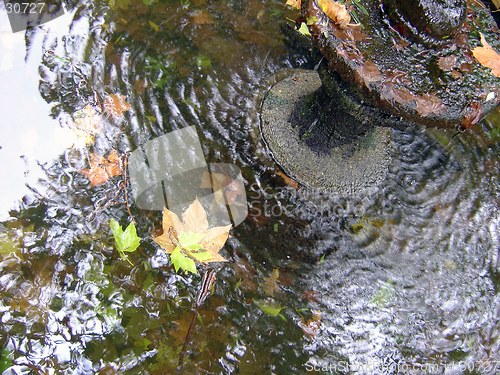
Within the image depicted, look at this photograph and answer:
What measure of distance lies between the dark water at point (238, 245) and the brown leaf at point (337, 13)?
3.76 feet

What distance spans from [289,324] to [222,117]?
1702mm

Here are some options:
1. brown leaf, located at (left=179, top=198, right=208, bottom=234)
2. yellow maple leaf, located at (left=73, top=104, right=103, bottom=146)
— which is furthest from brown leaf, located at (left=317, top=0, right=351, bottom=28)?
yellow maple leaf, located at (left=73, top=104, right=103, bottom=146)

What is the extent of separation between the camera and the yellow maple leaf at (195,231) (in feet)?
6.80

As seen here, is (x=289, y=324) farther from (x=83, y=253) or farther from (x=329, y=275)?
(x=83, y=253)

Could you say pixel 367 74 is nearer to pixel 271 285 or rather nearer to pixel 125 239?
pixel 271 285

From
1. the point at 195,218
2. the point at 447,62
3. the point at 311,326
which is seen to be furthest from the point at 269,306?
the point at 447,62

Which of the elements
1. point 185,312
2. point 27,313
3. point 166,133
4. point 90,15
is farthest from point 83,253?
point 90,15

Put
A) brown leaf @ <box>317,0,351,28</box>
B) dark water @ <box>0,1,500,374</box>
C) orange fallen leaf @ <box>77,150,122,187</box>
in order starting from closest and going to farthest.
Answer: brown leaf @ <box>317,0,351,28</box> < dark water @ <box>0,1,500,374</box> < orange fallen leaf @ <box>77,150,122,187</box>

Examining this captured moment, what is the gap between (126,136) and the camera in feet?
7.84

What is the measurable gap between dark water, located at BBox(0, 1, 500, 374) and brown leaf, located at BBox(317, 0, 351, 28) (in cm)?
115

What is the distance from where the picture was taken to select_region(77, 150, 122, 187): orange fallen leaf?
2.27m

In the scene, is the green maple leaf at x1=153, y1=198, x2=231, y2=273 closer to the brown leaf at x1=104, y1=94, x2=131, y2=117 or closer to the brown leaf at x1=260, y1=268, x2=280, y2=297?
the brown leaf at x1=260, y1=268, x2=280, y2=297

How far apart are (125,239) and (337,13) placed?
6.25 feet

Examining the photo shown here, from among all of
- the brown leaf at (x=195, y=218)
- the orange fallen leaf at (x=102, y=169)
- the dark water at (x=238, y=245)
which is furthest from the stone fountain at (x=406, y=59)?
the orange fallen leaf at (x=102, y=169)
